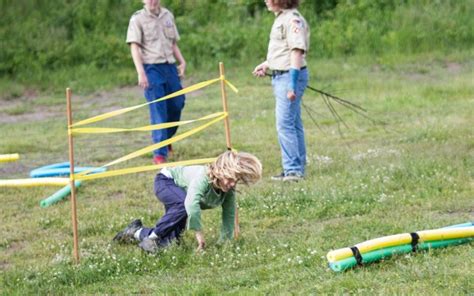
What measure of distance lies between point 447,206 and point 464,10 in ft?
39.2

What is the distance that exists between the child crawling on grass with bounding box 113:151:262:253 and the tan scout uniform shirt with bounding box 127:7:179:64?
3.70 meters

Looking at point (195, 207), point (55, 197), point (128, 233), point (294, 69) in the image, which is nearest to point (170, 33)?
point (294, 69)

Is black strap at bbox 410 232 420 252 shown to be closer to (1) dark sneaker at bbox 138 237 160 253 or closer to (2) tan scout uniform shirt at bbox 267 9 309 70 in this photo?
(1) dark sneaker at bbox 138 237 160 253

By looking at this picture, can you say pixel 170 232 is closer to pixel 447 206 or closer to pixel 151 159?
pixel 447 206

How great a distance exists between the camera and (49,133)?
14.3 m

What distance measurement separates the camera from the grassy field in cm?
631

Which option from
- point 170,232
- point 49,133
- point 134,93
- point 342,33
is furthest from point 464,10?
point 170,232

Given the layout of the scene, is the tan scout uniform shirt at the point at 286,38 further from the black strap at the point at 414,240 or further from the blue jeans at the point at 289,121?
the black strap at the point at 414,240

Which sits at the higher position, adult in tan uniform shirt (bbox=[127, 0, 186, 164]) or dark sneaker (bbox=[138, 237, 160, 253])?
adult in tan uniform shirt (bbox=[127, 0, 186, 164])

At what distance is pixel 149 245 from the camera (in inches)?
284

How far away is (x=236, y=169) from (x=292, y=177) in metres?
3.02

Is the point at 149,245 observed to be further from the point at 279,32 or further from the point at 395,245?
the point at 279,32

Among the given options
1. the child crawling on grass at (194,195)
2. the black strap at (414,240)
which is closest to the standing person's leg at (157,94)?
the child crawling on grass at (194,195)

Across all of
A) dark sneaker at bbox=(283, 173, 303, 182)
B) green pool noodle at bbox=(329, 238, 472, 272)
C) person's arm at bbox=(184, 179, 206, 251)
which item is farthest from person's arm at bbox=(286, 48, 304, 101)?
green pool noodle at bbox=(329, 238, 472, 272)
